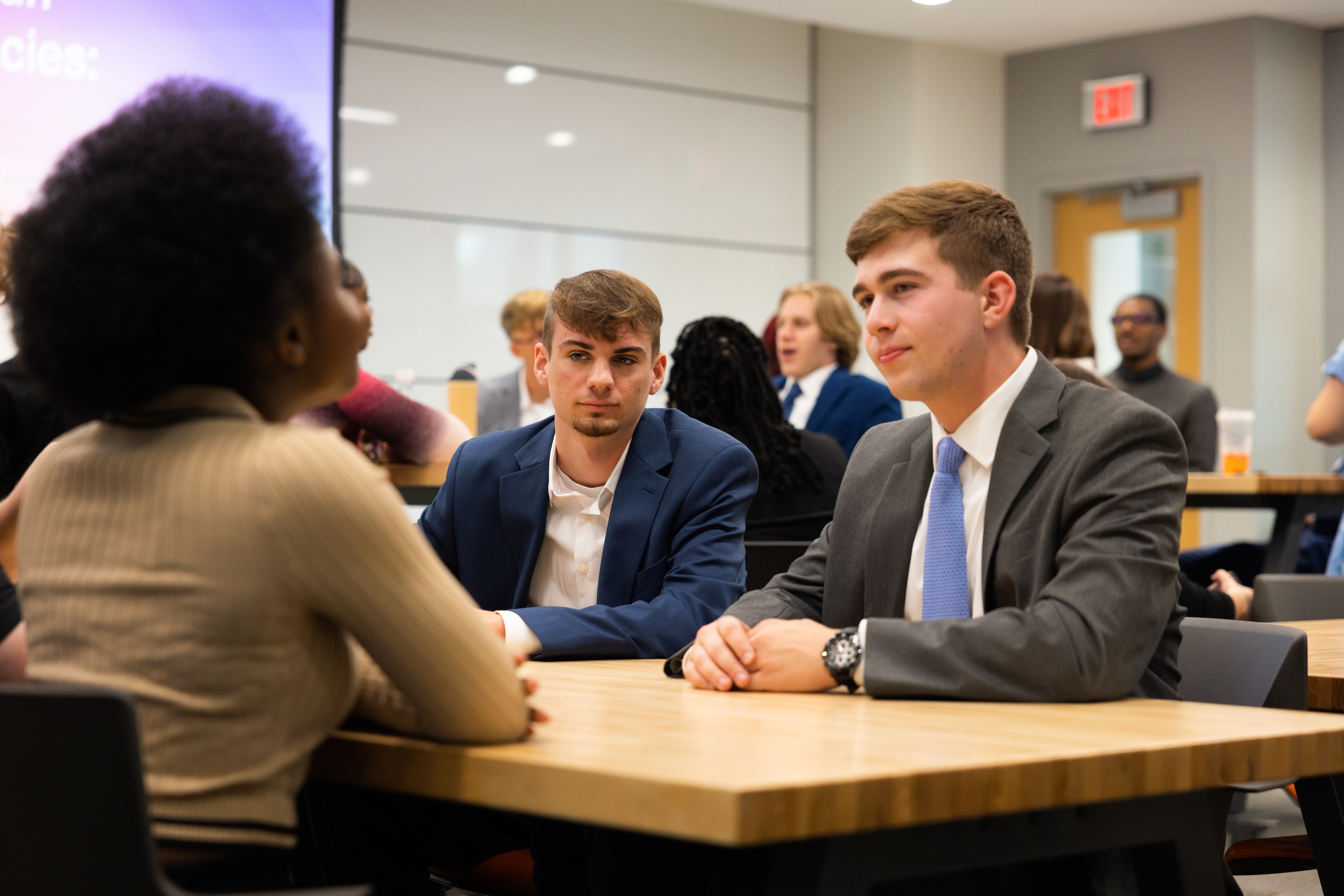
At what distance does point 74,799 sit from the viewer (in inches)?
42.4

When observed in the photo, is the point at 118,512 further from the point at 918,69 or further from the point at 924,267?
the point at 918,69

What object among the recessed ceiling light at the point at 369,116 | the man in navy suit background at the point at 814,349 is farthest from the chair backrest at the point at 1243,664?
the recessed ceiling light at the point at 369,116

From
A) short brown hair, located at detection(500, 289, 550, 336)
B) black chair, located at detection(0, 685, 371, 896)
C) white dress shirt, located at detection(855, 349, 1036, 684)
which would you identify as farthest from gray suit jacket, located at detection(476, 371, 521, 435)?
black chair, located at detection(0, 685, 371, 896)

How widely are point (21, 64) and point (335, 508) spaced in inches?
180

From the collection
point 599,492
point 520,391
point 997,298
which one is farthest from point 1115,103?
point 997,298

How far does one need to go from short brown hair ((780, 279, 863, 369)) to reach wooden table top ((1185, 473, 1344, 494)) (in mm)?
1323

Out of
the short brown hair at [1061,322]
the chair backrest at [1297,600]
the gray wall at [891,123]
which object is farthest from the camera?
the gray wall at [891,123]

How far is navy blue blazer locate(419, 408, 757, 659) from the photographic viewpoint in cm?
221

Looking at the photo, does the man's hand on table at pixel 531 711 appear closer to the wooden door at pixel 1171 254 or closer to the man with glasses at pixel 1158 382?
the man with glasses at pixel 1158 382

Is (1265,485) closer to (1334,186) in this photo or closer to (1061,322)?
(1061,322)

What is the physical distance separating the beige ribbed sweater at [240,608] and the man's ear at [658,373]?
4.23 feet

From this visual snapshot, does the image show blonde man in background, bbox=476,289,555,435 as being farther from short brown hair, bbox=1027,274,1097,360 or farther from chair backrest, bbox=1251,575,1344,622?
chair backrest, bbox=1251,575,1344,622

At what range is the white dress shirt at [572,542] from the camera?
2.29 m

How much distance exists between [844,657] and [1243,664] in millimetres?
609
